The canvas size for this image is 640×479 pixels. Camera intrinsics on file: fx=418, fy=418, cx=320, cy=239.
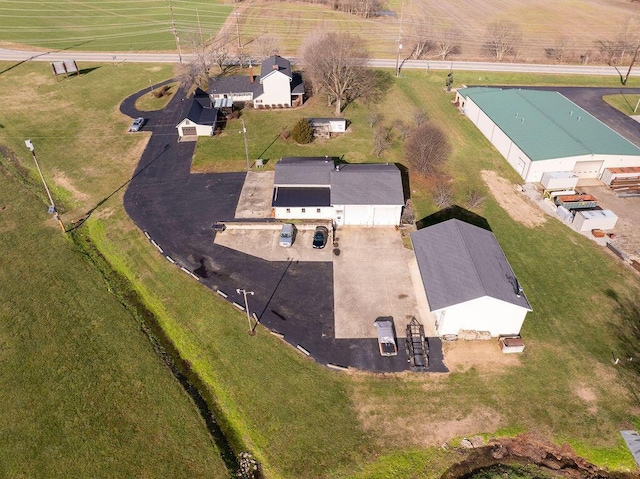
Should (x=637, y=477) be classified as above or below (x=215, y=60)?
below

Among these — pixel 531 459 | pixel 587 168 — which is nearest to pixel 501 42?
pixel 587 168

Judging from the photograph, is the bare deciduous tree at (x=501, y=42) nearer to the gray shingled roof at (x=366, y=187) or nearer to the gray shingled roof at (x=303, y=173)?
the gray shingled roof at (x=366, y=187)

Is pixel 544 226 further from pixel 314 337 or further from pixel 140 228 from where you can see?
pixel 140 228

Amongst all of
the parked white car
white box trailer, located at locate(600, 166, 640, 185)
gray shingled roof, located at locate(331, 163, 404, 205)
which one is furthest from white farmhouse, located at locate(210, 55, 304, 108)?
white box trailer, located at locate(600, 166, 640, 185)

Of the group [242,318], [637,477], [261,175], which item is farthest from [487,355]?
[261,175]

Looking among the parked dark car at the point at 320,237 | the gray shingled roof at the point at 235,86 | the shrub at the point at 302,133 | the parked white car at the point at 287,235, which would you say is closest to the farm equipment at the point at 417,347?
the parked dark car at the point at 320,237

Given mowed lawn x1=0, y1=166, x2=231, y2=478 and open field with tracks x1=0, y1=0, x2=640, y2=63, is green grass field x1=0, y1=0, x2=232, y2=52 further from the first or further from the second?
mowed lawn x1=0, y1=166, x2=231, y2=478

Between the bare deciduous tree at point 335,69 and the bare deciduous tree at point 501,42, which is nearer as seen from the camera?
the bare deciduous tree at point 335,69
